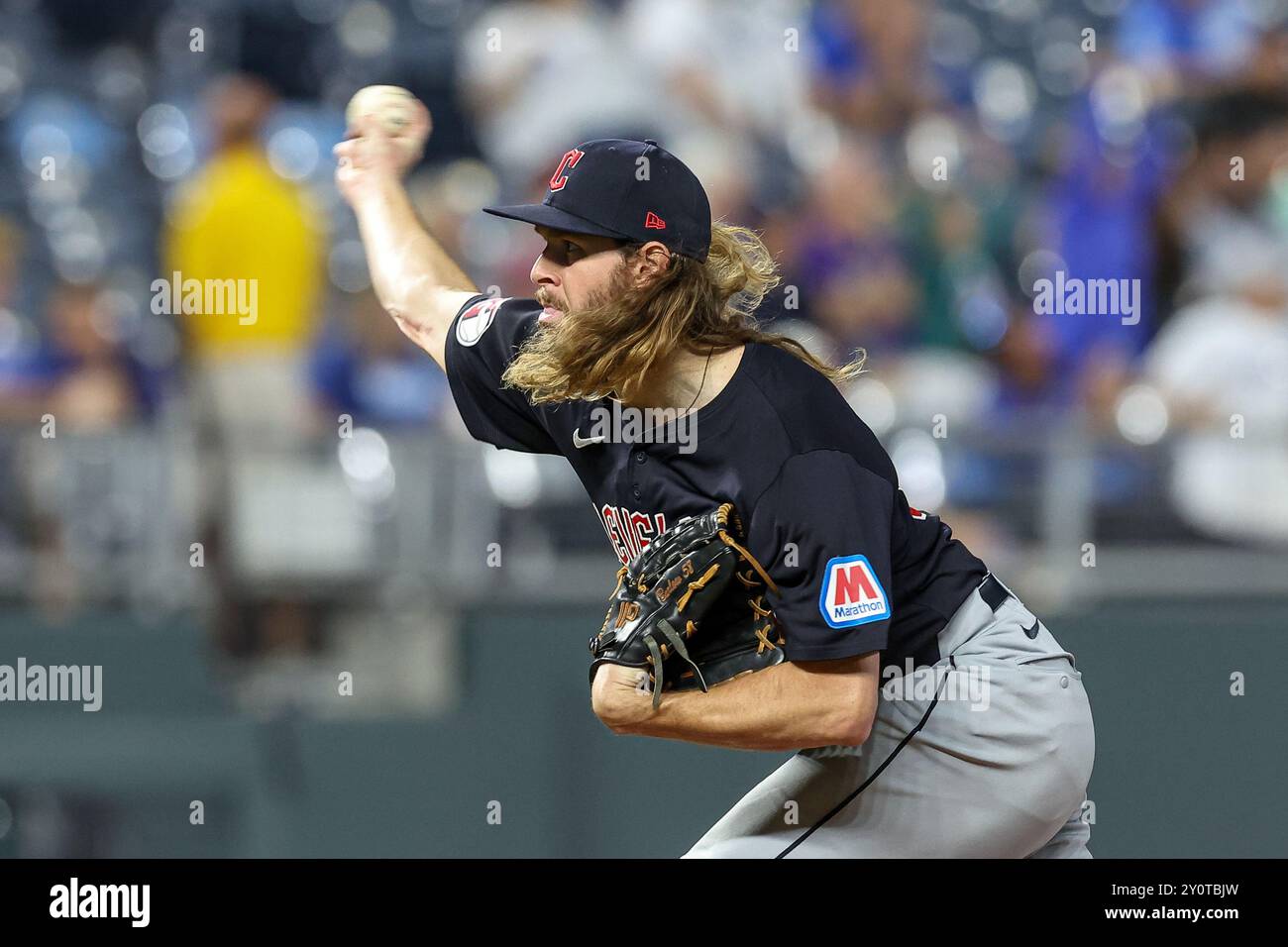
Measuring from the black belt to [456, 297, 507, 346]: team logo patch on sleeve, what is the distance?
1051 millimetres

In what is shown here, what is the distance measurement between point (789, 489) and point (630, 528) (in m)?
0.42

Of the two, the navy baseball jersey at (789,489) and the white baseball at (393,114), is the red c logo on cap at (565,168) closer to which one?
the navy baseball jersey at (789,489)

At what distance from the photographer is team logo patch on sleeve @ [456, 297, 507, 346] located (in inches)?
132

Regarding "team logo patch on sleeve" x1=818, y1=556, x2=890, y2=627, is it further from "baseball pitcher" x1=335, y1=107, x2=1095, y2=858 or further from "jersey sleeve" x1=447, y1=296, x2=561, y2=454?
"jersey sleeve" x1=447, y1=296, x2=561, y2=454

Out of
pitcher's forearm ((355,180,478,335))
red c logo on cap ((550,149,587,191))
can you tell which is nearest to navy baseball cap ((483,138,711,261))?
red c logo on cap ((550,149,587,191))

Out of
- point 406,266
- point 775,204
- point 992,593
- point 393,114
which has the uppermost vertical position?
point 775,204

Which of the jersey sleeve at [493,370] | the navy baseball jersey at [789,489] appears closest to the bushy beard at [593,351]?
the navy baseball jersey at [789,489]

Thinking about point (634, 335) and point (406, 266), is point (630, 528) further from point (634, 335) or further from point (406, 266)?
point (406, 266)

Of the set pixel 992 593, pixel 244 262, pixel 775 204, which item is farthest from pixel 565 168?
pixel 775 204

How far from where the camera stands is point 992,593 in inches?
124

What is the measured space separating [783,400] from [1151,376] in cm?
376

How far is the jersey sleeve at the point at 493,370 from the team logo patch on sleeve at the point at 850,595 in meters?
0.76

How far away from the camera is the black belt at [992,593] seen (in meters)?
3.14
